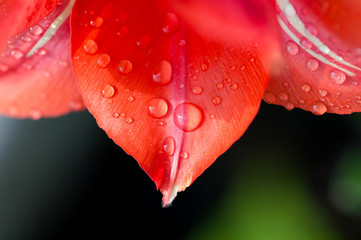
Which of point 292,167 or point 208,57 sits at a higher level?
point 208,57

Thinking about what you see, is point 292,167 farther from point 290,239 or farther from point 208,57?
point 208,57

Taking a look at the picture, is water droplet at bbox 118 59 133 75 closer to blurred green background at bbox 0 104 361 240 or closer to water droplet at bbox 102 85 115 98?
water droplet at bbox 102 85 115 98

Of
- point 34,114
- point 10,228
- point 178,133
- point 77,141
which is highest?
point 178,133

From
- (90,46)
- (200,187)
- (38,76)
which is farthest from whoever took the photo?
(200,187)

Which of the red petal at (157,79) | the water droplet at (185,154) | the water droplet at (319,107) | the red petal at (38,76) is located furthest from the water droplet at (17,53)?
the water droplet at (319,107)

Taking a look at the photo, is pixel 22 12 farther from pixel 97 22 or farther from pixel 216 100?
pixel 216 100

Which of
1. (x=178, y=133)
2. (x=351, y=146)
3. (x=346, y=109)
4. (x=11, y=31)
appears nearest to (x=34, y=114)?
(x=11, y=31)

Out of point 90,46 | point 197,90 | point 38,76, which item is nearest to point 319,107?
point 197,90
